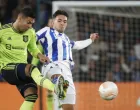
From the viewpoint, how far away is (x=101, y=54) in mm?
13555

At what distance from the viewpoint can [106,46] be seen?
539 inches

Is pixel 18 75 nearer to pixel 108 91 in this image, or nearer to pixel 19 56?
pixel 19 56

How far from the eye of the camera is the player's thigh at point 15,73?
338 inches

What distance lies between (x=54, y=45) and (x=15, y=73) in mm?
1230

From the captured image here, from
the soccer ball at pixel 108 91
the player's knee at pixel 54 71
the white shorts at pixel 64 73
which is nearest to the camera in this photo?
the soccer ball at pixel 108 91

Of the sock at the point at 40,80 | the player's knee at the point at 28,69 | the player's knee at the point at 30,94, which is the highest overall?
the player's knee at the point at 28,69

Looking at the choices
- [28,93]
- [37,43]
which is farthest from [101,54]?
[28,93]

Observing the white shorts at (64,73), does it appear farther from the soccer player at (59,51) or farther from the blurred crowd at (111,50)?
the blurred crowd at (111,50)

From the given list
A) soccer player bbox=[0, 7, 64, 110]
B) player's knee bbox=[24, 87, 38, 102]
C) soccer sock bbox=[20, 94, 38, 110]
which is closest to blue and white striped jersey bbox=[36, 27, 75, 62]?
soccer player bbox=[0, 7, 64, 110]

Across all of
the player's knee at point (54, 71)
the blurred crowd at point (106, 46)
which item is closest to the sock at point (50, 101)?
the player's knee at point (54, 71)

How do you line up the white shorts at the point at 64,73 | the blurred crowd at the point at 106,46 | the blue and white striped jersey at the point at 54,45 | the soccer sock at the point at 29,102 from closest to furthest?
the soccer sock at the point at 29,102
the white shorts at the point at 64,73
the blue and white striped jersey at the point at 54,45
the blurred crowd at the point at 106,46

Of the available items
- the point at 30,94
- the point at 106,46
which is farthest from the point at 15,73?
the point at 106,46

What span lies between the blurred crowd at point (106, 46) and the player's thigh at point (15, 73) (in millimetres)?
4337

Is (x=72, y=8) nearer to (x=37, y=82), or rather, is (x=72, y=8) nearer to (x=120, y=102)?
(x=120, y=102)
